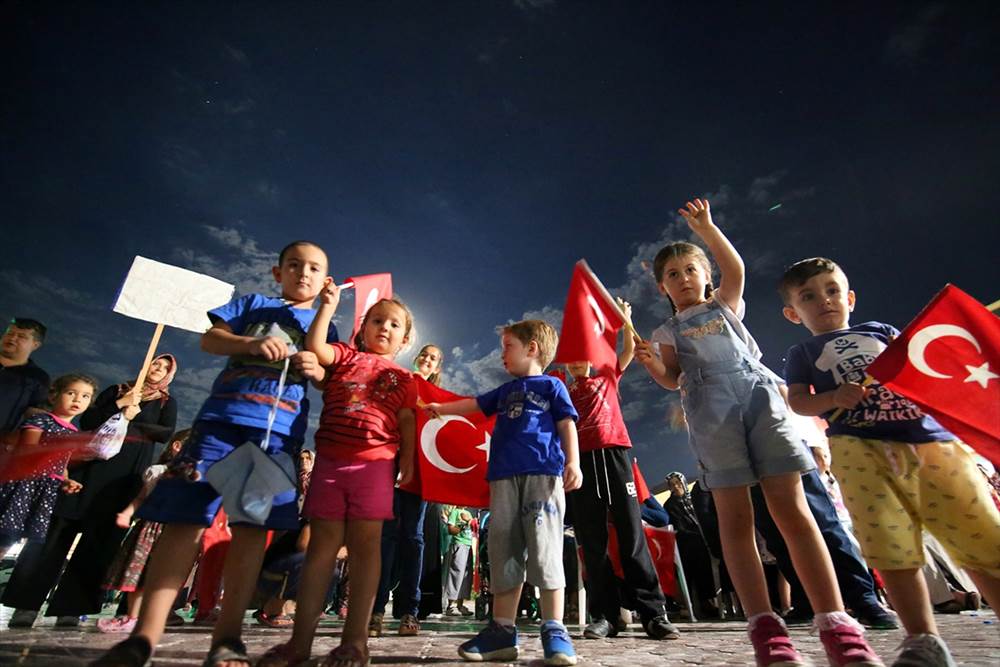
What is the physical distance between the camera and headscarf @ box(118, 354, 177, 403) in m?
4.60

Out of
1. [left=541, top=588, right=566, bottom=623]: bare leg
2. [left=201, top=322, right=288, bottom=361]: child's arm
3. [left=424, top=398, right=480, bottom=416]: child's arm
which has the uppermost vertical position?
[left=424, top=398, right=480, bottom=416]: child's arm

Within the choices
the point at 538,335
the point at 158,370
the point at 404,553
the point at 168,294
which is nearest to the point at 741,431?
the point at 538,335

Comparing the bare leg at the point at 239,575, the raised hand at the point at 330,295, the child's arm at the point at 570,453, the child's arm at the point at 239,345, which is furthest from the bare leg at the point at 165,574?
the child's arm at the point at 570,453

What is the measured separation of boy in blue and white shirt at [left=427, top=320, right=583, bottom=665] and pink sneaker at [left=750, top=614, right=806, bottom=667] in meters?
0.81

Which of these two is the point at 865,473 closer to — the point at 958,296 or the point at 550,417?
the point at 958,296

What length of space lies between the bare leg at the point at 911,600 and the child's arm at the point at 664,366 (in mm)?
1201

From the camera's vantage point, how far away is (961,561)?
2016mm

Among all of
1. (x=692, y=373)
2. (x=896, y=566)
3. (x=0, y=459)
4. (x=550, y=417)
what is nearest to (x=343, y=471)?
(x=550, y=417)

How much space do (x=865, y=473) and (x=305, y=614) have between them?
2.54 m

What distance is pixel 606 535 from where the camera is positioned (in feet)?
12.9

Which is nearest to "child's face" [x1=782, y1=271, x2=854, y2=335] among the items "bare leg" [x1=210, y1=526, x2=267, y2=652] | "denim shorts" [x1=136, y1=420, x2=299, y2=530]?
"denim shorts" [x1=136, y1=420, x2=299, y2=530]

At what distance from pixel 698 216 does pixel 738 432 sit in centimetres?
128

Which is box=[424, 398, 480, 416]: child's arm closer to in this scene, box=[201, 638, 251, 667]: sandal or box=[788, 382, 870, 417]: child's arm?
box=[201, 638, 251, 667]: sandal

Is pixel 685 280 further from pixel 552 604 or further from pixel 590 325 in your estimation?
pixel 552 604
